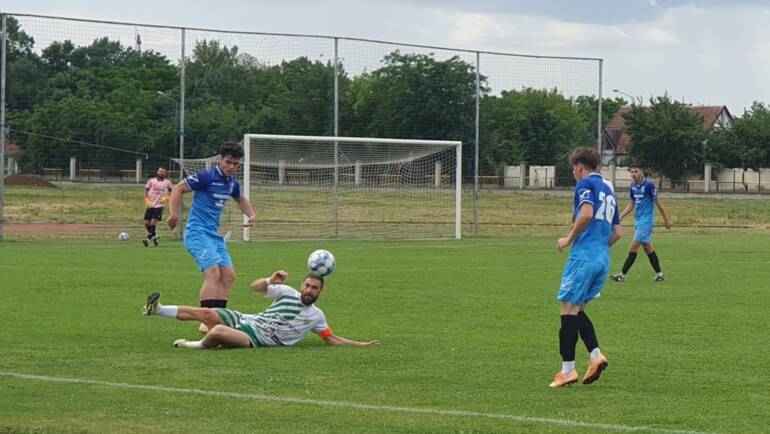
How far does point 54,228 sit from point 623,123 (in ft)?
182

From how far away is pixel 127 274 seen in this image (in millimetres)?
20391

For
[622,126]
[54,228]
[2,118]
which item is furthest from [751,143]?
[2,118]

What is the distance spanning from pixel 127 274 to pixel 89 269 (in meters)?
1.33

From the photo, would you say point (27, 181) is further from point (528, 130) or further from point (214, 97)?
point (528, 130)

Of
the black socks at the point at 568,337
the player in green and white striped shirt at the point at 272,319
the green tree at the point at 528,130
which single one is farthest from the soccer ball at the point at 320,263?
the green tree at the point at 528,130

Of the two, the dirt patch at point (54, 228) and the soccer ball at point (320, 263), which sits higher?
the soccer ball at point (320, 263)

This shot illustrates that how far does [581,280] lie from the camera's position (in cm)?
984

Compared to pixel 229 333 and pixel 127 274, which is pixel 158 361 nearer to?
pixel 229 333

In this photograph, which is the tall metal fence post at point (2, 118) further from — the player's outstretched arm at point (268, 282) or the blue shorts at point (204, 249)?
the player's outstretched arm at point (268, 282)

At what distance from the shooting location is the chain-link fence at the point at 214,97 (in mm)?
32406

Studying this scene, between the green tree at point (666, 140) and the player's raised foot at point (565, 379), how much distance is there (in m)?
57.0

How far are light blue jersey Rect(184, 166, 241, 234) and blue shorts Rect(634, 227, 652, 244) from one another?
10.1m

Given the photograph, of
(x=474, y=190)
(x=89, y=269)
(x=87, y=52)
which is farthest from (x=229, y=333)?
(x=474, y=190)

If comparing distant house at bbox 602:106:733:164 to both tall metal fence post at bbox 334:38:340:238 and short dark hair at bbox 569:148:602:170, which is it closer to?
tall metal fence post at bbox 334:38:340:238
